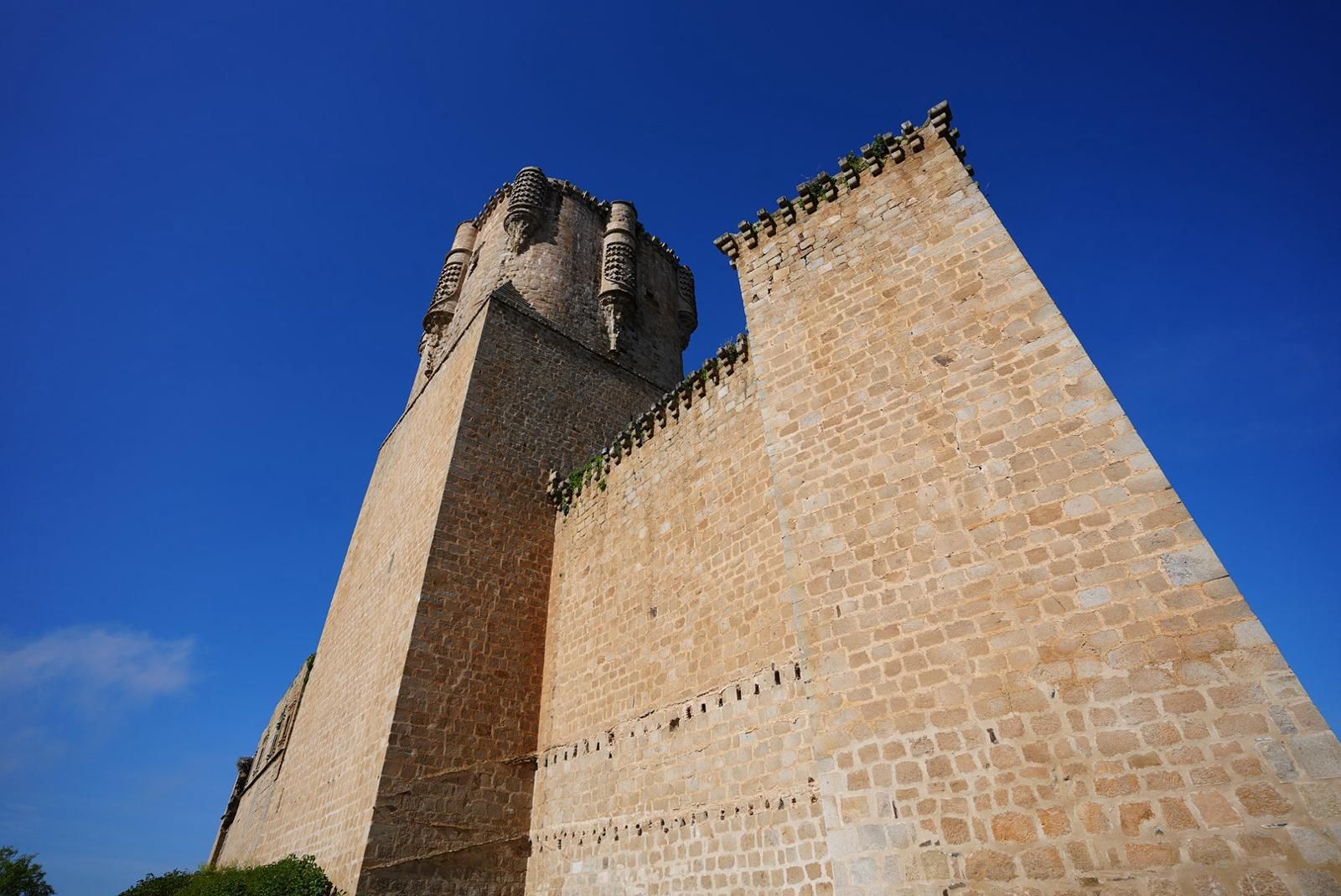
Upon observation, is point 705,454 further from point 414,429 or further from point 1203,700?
point 414,429

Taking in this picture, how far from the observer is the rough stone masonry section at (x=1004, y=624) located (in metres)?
3.42

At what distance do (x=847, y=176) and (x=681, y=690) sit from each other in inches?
251

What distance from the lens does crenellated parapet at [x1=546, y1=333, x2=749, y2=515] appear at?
32.7ft

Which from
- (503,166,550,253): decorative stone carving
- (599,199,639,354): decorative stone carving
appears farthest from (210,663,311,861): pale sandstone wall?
(503,166,550,253): decorative stone carving

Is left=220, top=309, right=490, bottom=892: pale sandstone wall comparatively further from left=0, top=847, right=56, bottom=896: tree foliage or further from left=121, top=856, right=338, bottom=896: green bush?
left=0, top=847, right=56, bottom=896: tree foliage

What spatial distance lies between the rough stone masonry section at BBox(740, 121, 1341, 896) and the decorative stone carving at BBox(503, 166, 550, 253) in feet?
43.0

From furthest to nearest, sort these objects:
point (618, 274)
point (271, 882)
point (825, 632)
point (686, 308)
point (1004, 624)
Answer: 1. point (686, 308)
2. point (618, 274)
3. point (271, 882)
4. point (825, 632)
5. point (1004, 624)

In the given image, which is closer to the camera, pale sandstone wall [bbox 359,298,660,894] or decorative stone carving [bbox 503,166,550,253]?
pale sandstone wall [bbox 359,298,660,894]

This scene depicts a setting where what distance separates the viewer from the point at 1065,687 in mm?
3990

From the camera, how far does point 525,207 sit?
1794cm

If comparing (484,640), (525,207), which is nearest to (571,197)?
(525,207)

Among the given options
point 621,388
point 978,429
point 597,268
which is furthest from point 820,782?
point 597,268

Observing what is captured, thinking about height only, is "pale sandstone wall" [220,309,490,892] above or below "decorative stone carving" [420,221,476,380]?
below

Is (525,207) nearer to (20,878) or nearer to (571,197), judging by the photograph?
(571,197)
